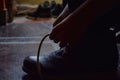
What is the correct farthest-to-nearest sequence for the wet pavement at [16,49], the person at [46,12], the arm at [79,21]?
1. the person at [46,12]
2. the wet pavement at [16,49]
3. the arm at [79,21]

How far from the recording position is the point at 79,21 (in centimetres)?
62

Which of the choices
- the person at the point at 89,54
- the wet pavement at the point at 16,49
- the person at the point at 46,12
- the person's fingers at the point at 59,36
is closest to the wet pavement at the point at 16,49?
the wet pavement at the point at 16,49

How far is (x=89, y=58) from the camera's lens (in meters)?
0.73

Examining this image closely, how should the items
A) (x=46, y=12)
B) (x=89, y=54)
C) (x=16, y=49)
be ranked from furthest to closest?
(x=46, y=12), (x=16, y=49), (x=89, y=54)

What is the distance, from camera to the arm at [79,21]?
612 mm

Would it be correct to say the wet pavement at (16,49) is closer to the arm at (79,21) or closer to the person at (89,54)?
the person at (89,54)

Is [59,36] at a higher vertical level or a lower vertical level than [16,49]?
higher

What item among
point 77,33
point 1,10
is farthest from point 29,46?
point 1,10

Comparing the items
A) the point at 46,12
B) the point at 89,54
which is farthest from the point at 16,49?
the point at 46,12

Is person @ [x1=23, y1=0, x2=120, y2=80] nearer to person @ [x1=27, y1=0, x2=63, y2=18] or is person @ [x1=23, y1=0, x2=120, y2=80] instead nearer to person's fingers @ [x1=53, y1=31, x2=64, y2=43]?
person's fingers @ [x1=53, y1=31, x2=64, y2=43]

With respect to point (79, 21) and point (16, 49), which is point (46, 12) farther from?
point (79, 21)

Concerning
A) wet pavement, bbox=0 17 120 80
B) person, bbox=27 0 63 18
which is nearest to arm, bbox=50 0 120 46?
wet pavement, bbox=0 17 120 80

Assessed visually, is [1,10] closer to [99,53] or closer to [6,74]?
[6,74]

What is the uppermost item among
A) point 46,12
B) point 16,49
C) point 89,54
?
point 89,54
